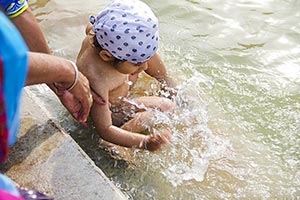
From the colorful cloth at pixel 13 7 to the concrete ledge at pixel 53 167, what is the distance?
57cm

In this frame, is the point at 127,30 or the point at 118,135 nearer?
the point at 127,30

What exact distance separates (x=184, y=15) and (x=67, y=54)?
1264mm

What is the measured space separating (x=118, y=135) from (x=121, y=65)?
0.43m

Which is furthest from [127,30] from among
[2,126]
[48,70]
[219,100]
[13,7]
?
[2,126]

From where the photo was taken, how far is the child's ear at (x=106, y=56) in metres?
2.91

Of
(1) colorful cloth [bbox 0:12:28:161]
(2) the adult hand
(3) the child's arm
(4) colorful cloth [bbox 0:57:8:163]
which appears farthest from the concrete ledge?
(1) colorful cloth [bbox 0:12:28:161]

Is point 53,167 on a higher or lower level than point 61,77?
lower

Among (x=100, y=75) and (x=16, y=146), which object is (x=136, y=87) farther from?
(x=16, y=146)

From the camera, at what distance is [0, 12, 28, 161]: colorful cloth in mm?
999

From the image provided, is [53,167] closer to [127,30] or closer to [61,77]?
[61,77]

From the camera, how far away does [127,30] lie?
2752 mm

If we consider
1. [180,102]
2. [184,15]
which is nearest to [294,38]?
[184,15]

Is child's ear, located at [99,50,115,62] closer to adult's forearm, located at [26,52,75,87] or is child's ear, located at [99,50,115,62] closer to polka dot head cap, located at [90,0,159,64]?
polka dot head cap, located at [90,0,159,64]

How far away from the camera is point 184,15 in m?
4.55
